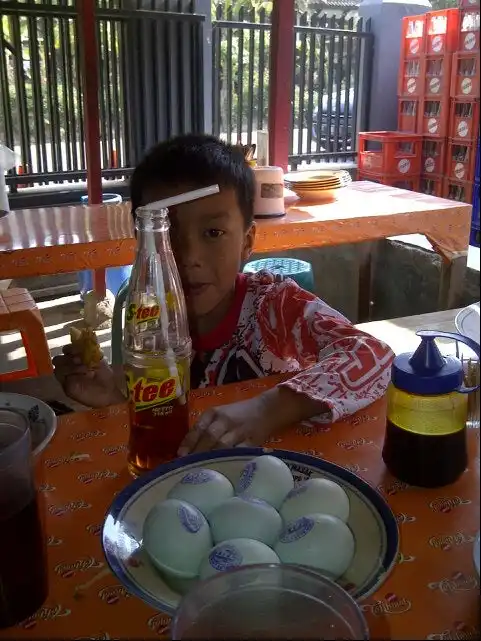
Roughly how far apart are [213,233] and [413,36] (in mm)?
4974

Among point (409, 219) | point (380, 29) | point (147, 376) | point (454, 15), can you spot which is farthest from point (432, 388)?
point (380, 29)

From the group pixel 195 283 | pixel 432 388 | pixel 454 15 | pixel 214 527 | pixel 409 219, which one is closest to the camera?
pixel 214 527

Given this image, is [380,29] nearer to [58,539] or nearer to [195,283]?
→ [195,283]

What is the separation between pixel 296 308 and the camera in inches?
41.3

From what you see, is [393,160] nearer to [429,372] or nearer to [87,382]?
[87,382]

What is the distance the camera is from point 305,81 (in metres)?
5.39

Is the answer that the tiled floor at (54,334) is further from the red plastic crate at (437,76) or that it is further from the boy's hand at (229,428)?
the red plastic crate at (437,76)

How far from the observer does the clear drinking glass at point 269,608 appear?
301 millimetres

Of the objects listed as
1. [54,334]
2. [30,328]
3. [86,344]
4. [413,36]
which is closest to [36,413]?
[86,344]

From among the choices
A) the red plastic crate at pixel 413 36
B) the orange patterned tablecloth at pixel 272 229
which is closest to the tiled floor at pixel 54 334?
the orange patterned tablecloth at pixel 272 229

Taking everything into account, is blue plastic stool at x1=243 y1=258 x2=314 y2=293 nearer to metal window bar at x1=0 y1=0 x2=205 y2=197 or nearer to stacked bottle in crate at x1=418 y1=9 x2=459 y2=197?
metal window bar at x1=0 y1=0 x2=205 y2=197

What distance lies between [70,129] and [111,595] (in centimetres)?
423

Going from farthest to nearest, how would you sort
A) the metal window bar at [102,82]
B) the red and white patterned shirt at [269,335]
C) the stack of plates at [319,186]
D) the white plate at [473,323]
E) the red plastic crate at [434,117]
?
the red plastic crate at [434,117], the metal window bar at [102,82], the stack of plates at [319,186], the red and white patterned shirt at [269,335], the white plate at [473,323]

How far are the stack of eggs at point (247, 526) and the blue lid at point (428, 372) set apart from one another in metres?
0.13
